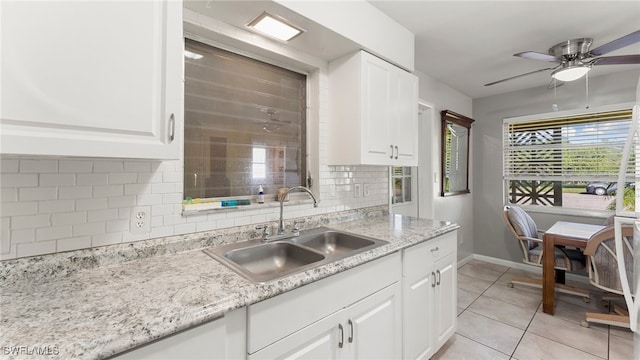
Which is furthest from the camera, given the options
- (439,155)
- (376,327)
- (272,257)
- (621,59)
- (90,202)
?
(439,155)

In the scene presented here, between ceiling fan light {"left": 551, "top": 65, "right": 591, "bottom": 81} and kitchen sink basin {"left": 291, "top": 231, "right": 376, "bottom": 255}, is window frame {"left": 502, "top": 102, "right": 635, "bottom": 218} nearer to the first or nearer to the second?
ceiling fan light {"left": 551, "top": 65, "right": 591, "bottom": 81}

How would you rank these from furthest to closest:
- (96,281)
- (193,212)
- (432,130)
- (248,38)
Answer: (432,130) < (248,38) < (193,212) < (96,281)

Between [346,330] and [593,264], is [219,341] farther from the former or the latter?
[593,264]

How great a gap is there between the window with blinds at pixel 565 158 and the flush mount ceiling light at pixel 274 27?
356 centimetres

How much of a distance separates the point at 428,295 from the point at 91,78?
1995 millimetres

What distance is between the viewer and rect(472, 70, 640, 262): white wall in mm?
3361

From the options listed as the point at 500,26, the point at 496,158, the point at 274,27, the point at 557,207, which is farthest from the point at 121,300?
the point at 557,207

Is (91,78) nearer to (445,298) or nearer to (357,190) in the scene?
(357,190)

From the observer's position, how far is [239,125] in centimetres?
168

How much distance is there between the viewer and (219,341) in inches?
32.3

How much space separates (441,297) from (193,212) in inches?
67.0

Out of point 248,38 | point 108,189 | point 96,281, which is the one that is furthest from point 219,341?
point 248,38

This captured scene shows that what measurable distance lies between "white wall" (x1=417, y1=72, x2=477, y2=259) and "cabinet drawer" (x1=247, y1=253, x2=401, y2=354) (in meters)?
2.14

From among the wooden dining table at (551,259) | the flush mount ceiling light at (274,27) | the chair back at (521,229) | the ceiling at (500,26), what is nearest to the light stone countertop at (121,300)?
the flush mount ceiling light at (274,27)
